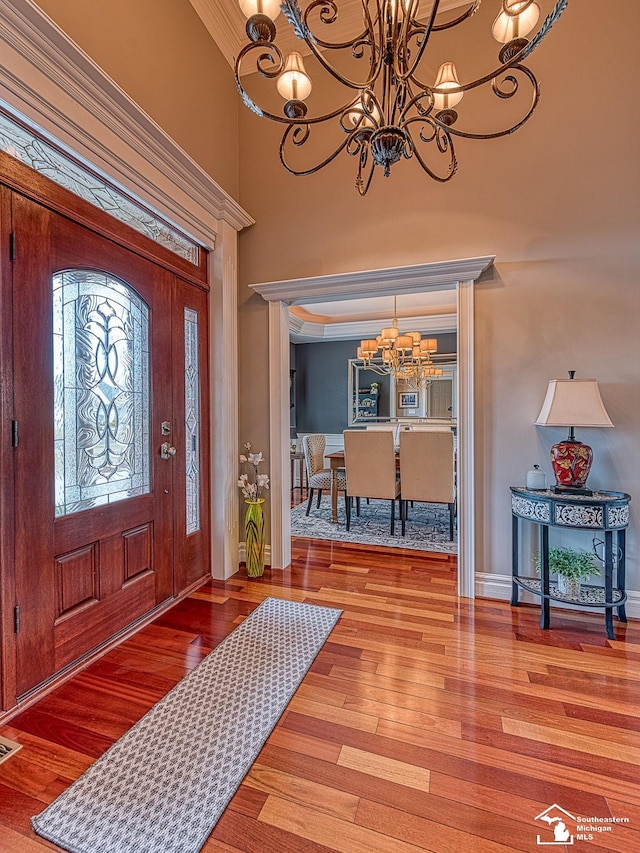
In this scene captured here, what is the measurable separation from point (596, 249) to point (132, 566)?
3477mm

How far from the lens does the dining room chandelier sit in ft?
15.8

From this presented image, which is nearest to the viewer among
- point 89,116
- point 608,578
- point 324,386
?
point 89,116

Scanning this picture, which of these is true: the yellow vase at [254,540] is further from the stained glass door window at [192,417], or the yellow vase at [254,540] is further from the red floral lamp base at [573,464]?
the red floral lamp base at [573,464]

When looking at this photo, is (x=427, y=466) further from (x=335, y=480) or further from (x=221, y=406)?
(x=221, y=406)

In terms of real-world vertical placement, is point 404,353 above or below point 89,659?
above

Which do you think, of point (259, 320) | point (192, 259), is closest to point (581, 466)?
point (259, 320)

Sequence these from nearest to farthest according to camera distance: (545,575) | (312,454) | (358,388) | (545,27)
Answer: (545,27), (545,575), (312,454), (358,388)

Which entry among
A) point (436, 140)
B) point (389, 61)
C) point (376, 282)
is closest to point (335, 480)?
point (376, 282)

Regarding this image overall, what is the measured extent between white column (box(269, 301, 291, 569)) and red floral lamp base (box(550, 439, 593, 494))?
1955mm

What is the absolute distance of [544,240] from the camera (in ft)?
8.59

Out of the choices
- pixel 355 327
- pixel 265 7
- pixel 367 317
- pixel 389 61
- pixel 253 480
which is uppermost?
pixel 367 317

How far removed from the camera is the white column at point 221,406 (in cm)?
308

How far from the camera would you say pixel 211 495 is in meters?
3.12

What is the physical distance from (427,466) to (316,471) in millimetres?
1662
